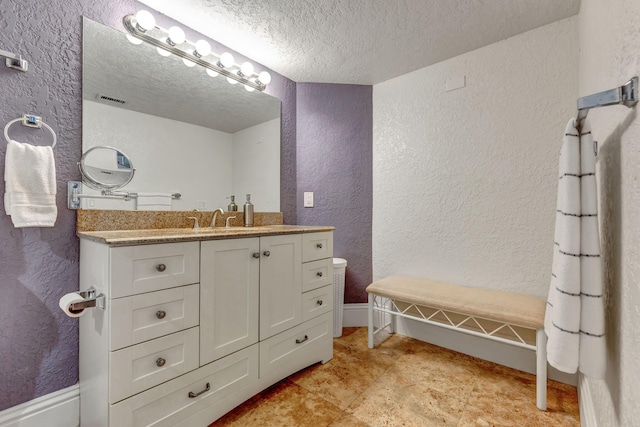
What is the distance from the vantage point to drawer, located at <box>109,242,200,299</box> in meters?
0.95

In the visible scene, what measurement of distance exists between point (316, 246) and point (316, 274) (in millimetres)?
170

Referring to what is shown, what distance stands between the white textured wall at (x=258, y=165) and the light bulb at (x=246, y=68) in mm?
348

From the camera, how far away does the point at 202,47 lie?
5.36 ft

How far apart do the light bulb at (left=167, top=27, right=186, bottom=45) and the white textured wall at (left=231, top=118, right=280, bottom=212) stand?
0.58 metres

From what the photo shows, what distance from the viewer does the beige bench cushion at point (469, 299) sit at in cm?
137

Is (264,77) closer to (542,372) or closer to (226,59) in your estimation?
(226,59)

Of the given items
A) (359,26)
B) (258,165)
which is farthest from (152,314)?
(359,26)

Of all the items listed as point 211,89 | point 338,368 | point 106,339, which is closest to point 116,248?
point 106,339

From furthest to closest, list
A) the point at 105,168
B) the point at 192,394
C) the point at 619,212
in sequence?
the point at 105,168 < the point at 192,394 < the point at 619,212

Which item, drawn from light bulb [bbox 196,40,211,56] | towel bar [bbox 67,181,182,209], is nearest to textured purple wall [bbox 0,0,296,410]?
towel bar [bbox 67,181,182,209]

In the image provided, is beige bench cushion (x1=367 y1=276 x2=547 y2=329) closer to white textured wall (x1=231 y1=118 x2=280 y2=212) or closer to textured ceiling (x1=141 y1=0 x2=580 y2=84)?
white textured wall (x1=231 y1=118 x2=280 y2=212)

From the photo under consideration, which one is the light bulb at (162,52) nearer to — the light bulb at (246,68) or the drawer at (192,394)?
the light bulb at (246,68)

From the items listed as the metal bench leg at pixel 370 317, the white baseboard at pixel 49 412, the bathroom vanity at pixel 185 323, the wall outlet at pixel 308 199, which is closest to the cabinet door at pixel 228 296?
the bathroom vanity at pixel 185 323

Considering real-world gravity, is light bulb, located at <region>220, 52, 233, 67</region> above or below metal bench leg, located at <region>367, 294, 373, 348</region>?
above
